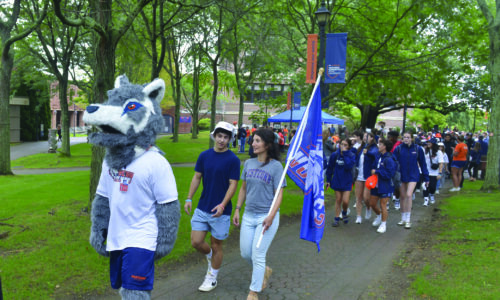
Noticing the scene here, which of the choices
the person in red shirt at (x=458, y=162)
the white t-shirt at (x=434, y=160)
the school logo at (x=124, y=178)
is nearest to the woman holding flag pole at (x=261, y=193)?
the school logo at (x=124, y=178)

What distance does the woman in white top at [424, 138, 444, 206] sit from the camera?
1148 cm

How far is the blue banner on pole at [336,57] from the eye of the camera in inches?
411

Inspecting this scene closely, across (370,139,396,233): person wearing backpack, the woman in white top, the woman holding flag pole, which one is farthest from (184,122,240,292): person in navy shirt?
the woman in white top

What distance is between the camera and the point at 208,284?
4922 mm

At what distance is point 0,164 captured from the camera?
1401cm

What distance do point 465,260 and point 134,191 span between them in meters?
5.11

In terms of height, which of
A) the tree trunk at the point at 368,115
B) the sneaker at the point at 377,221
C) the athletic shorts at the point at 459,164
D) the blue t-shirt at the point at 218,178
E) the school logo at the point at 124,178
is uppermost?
the tree trunk at the point at 368,115

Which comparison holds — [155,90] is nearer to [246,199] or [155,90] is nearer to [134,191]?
[134,191]

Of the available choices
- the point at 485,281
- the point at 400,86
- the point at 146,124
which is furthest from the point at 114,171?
the point at 400,86

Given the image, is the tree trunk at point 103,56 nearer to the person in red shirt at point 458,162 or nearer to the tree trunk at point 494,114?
the tree trunk at point 494,114

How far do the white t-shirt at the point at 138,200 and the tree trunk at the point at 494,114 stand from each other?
1258 centimetres

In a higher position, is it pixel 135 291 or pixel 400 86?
pixel 400 86

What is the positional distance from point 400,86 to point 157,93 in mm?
11289

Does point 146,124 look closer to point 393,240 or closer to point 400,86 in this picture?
point 393,240
